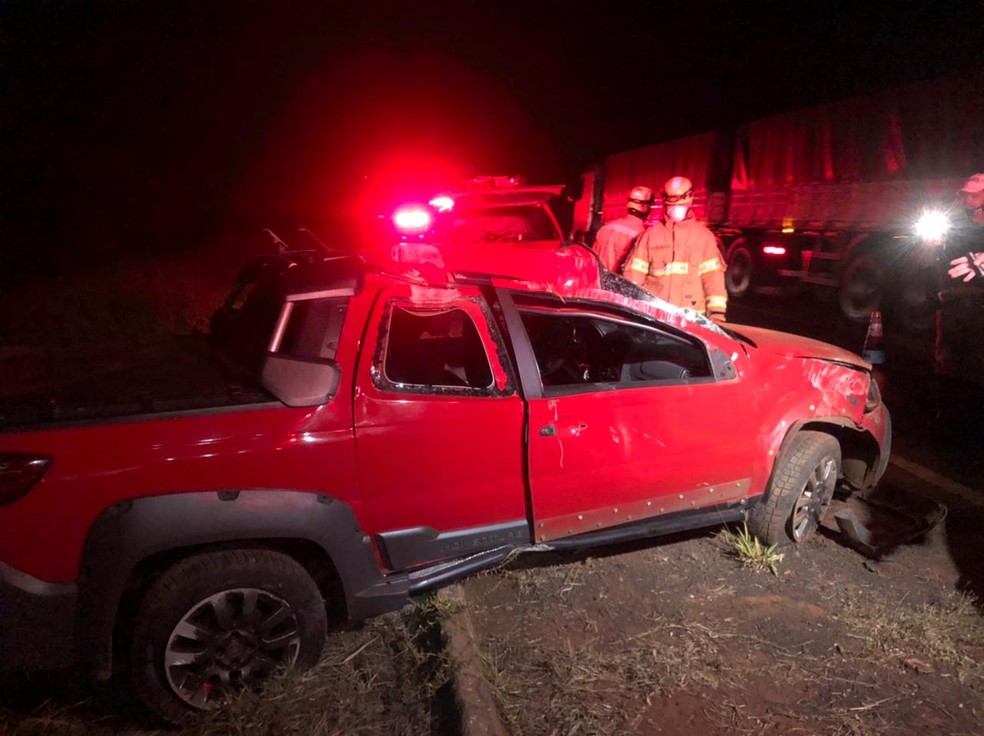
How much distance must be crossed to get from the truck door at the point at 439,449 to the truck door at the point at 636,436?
14 centimetres

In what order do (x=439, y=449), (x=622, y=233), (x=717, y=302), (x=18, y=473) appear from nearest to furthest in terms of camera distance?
(x=18, y=473) < (x=439, y=449) < (x=717, y=302) < (x=622, y=233)

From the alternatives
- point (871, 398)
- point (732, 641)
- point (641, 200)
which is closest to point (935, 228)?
point (641, 200)

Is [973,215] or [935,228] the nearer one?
[973,215]

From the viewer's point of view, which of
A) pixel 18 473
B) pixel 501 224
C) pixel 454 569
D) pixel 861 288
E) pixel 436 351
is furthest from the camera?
pixel 861 288

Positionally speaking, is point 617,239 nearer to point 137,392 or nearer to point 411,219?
point 411,219

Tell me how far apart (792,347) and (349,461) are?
2.48 m

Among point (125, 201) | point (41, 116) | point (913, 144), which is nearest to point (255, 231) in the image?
point (125, 201)

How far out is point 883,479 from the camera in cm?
444

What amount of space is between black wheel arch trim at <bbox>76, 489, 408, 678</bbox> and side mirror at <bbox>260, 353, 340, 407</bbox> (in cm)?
33

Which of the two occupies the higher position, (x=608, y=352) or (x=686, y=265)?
(x=686, y=265)

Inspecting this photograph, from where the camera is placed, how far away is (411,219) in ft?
19.1

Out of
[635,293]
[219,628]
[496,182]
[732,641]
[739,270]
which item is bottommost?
[732,641]

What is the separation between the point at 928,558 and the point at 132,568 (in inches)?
150

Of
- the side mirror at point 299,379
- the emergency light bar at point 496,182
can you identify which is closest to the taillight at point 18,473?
the side mirror at point 299,379
